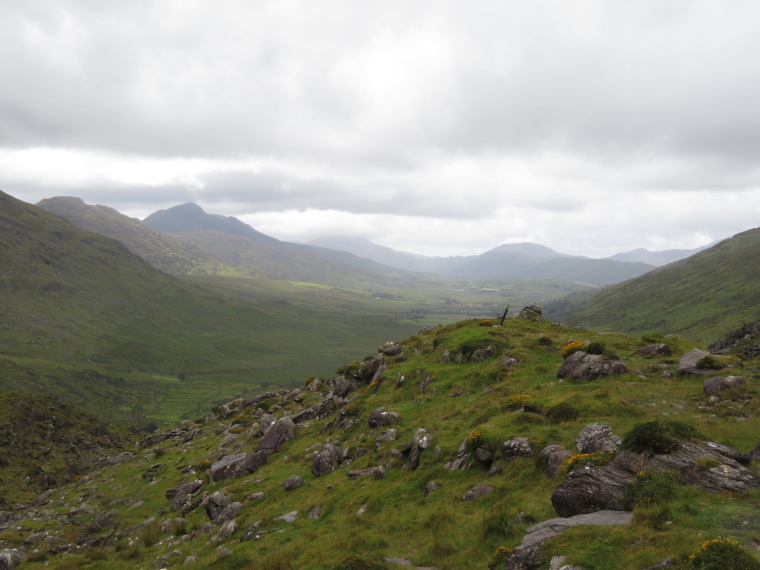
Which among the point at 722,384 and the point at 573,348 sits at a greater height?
the point at 722,384

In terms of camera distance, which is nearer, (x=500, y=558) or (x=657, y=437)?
(x=500, y=558)

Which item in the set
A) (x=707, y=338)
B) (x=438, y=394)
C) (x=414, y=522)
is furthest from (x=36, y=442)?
(x=707, y=338)

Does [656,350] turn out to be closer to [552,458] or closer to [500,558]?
[552,458]

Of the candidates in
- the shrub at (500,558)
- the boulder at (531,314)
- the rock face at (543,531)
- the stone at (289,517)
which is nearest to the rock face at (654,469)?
the rock face at (543,531)

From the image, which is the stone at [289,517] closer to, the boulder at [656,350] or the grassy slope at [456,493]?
the grassy slope at [456,493]

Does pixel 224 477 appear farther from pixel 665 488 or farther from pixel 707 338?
pixel 707 338

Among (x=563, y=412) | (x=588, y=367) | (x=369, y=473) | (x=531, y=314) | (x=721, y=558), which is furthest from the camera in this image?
(x=531, y=314)

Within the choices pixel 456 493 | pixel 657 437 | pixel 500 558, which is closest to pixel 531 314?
pixel 456 493

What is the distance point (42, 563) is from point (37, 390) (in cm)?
19985

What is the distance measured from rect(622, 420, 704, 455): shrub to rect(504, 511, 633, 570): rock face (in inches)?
147

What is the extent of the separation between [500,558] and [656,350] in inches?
1180

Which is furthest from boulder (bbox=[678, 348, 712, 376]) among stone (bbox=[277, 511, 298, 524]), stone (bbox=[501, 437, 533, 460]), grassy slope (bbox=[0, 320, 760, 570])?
stone (bbox=[277, 511, 298, 524])

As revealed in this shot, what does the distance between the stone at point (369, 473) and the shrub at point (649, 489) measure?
648 inches

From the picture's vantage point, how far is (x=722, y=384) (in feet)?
80.0
